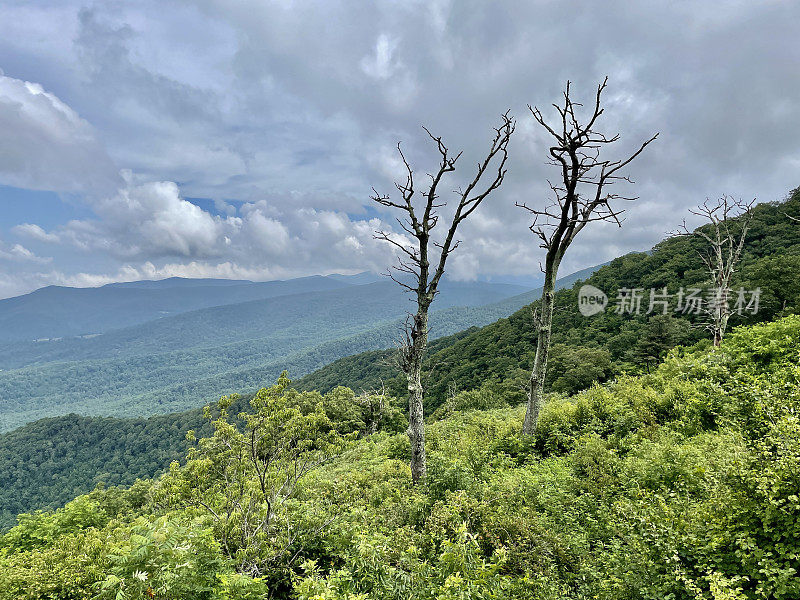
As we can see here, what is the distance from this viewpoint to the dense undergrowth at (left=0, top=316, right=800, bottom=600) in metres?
3.54

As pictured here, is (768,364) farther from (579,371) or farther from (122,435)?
(122,435)

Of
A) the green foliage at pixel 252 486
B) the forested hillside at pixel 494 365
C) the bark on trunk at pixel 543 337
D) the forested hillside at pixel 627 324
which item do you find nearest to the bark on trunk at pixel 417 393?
the forested hillside at pixel 494 365

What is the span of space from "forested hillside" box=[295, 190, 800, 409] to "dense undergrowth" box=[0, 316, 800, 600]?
12.1 feet

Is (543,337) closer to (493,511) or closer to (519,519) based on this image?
(493,511)

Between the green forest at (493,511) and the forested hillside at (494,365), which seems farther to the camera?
the forested hillside at (494,365)

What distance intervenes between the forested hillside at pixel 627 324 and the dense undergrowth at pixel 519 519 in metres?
3.68

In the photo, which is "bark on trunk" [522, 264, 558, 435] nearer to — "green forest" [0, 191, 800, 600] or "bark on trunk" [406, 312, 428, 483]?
"green forest" [0, 191, 800, 600]

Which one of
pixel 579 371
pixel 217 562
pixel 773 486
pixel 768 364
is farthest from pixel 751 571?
pixel 579 371

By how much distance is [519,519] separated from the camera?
18.4 ft

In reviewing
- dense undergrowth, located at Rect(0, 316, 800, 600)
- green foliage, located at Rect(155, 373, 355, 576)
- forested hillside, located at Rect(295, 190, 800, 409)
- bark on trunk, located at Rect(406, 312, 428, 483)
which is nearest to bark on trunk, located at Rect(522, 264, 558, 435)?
dense undergrowth, located at Rect(0, 316, 800, 600)

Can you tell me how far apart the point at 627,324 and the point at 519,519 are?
4191 centimetres

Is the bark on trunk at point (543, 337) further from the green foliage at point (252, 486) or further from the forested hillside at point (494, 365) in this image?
the green foliage at point (252, 486)

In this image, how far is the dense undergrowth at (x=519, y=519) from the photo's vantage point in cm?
354

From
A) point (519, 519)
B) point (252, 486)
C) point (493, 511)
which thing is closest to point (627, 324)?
point (493, 511)
